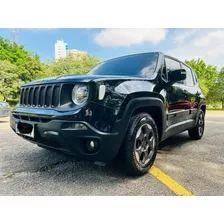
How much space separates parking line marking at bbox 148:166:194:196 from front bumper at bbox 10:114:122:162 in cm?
74

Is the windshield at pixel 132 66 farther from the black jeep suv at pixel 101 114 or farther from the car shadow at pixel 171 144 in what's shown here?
the car shadow at pixel 171 144

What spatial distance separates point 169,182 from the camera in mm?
2211

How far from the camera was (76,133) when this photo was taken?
1.81 metres

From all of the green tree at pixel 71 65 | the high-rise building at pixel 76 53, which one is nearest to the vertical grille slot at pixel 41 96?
the green tree at pixel 71 65

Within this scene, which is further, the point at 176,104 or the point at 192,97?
the point at 192,97

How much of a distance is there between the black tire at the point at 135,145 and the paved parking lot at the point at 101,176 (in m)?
0.15

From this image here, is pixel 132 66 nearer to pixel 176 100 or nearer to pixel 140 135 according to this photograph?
pixel 176 100

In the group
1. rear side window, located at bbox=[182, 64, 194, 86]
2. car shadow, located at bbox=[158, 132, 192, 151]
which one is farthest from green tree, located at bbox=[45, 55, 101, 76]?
car shadow, located at bbox=[158, 132, 192, 151]

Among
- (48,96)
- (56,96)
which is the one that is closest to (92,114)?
(56,96)

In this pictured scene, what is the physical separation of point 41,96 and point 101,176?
122 centimetres

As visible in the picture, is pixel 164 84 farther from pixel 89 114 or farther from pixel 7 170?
pixel 7 170

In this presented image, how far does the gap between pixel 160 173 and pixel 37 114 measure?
1.71 metres

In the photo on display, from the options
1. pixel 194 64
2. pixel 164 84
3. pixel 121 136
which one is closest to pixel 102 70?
pixel 164 84

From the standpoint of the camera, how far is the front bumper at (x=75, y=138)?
1.81m
